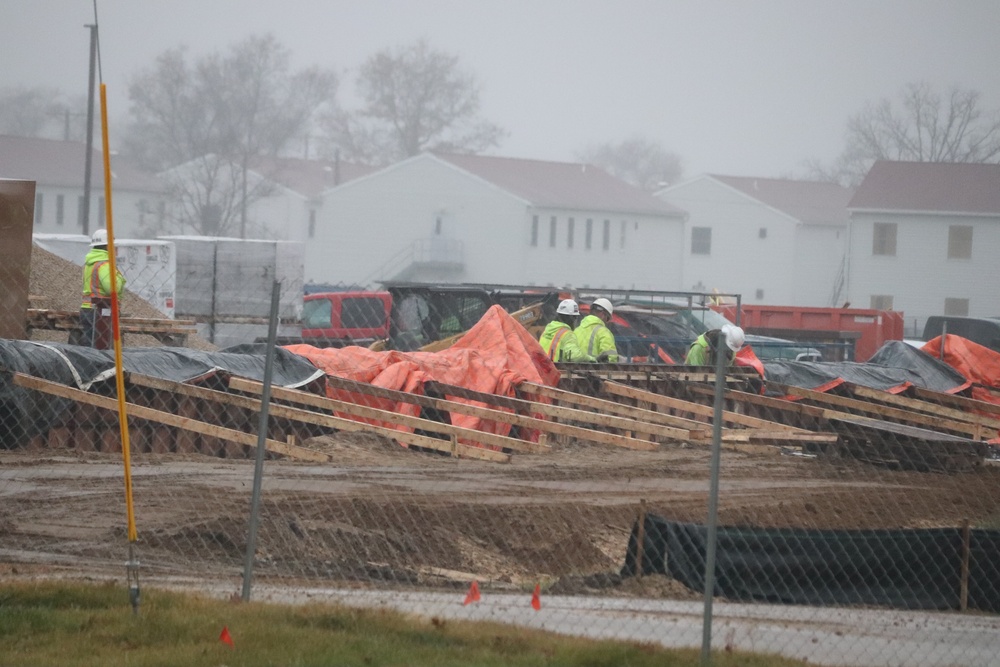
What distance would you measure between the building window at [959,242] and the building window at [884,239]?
101 inches

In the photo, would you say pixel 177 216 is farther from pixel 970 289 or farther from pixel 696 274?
pixel 970 289

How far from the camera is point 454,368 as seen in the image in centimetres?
1537

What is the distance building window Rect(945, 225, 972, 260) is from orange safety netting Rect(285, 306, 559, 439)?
150 feet

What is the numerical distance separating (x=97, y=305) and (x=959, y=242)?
49.5 meters

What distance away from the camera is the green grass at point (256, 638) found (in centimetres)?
611

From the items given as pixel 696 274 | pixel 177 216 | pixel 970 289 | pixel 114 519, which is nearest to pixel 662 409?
pixel 114 519

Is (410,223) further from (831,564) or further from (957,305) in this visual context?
(831,564)

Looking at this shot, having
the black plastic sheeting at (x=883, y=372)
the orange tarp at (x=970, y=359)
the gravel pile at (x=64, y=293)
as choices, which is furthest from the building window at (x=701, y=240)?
the gravel pile at (x=64, y=293)

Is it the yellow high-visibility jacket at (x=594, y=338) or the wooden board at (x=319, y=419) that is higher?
the yellow high-visibility jacket at (x=594, y=338)

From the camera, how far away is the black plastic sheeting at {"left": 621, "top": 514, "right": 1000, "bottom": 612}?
324 inches

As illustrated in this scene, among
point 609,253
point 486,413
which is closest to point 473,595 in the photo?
point 486,413

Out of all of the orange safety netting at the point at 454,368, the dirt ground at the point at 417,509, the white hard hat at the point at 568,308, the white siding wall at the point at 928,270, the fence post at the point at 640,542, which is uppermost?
the white siding wall at the point at 928,270

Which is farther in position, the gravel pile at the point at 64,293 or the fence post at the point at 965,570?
the gravel pile at the point at 64,293

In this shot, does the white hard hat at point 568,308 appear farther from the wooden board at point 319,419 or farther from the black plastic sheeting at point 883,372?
the wooden board at point 319,419
